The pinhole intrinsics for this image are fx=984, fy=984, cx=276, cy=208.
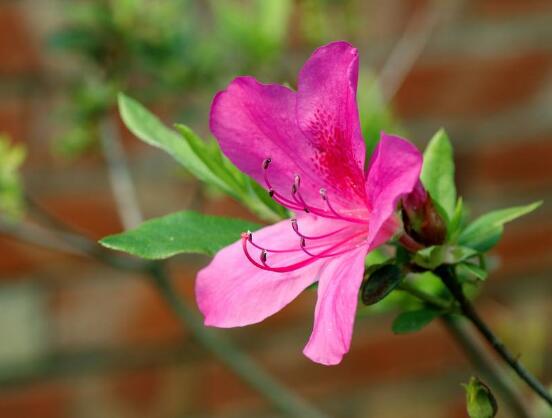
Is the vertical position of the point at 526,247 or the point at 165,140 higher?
the point at 165,140

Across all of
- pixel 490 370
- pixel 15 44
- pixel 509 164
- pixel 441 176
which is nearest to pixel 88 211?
pixel 15 44

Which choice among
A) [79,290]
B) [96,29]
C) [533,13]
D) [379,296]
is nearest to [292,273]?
[379,296]

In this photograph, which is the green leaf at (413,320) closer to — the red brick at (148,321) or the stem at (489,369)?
the stem at (489,369)

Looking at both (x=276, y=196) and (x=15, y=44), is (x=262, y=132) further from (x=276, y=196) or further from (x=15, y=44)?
(x=15, y=44)

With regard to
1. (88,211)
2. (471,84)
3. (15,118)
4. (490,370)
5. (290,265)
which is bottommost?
(490,370)

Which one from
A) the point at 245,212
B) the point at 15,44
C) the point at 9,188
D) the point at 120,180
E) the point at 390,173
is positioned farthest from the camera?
the point at 245,212

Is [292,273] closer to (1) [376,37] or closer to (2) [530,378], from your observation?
(2) [530,378]

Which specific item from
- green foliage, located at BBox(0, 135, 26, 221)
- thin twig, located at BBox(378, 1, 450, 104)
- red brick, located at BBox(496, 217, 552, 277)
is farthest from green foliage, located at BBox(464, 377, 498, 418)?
red brick, located at BBox(496, 217, 552, 277)
